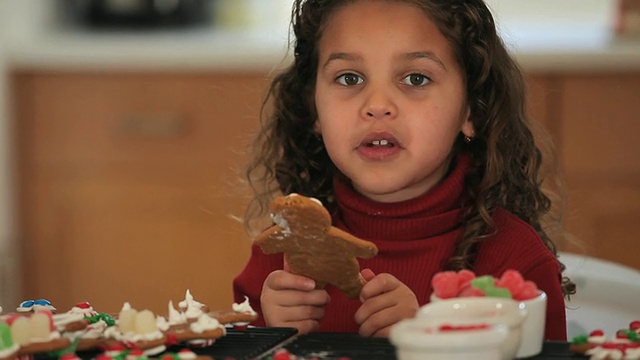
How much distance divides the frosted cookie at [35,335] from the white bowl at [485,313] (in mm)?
289

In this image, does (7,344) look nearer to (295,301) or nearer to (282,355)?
(282,355)

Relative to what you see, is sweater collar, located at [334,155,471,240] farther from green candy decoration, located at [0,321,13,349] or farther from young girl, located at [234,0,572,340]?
green candy decoration, located at [0,321,13,349]

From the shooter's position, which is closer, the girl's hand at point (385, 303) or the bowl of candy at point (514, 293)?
the bowl of candy at point (514, 293)

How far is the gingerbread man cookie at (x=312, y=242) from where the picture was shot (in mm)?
962

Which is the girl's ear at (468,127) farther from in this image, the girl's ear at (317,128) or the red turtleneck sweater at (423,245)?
the girl's ear at (317,128)

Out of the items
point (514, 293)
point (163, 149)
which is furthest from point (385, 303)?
point (163, 149)

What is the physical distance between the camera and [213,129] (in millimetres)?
2961

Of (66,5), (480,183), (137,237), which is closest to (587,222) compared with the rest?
(137,237)

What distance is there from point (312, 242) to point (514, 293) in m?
0.20

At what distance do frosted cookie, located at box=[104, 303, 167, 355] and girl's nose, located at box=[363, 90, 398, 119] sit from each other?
1.62 feet

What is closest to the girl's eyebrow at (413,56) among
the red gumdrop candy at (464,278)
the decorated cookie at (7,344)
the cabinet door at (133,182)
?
the red gumdrop candy at (464,278)

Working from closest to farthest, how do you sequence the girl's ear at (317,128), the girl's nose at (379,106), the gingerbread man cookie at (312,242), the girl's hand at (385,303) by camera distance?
the gingerbread man cookie at (312,242)
the girl's hand at (385,303)
the girl's nose at (379,106)
the girl's ear at (317,128)

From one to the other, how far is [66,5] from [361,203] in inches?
88.9

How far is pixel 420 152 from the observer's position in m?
1.39
